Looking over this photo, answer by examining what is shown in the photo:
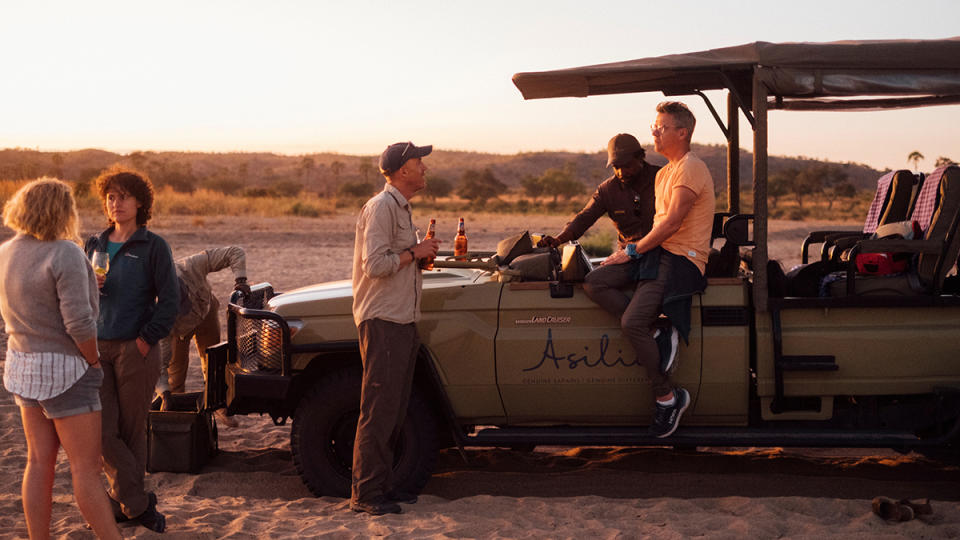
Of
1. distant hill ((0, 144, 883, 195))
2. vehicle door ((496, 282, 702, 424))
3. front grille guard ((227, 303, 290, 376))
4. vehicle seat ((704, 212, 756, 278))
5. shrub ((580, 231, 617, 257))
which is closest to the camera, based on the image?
vehicle door ((496, 282, 702, 424))

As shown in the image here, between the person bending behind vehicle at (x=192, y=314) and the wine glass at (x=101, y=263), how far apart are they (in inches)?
53.1

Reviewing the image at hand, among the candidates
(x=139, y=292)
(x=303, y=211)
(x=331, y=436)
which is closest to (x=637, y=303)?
(x=331, y=436)

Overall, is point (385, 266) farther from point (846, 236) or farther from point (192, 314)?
point (846, 236)

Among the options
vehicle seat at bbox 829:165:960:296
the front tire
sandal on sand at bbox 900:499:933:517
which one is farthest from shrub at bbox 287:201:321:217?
sandal on sand at bbox 900:499:933:517

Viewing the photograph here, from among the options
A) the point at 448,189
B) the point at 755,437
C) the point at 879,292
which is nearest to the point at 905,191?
the point at 879,292

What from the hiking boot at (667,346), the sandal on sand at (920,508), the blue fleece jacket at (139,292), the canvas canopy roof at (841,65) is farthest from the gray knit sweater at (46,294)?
the sandal on sand at (920,508)

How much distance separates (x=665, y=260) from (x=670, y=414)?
852 mm

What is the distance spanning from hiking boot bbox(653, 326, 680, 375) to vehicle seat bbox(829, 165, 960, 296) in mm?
1008

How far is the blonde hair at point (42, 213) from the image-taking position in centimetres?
451

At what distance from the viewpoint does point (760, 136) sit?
5.47 m

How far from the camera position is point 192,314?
712cm

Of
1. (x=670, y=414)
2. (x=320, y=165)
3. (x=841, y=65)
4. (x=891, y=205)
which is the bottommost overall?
(x=670, y=414)

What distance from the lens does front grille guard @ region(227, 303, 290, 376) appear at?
18.8 ft

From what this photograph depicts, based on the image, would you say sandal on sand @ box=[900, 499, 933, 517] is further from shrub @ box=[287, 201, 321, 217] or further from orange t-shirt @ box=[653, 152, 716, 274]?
shrub @ box=[287, 201, 321, 217]
